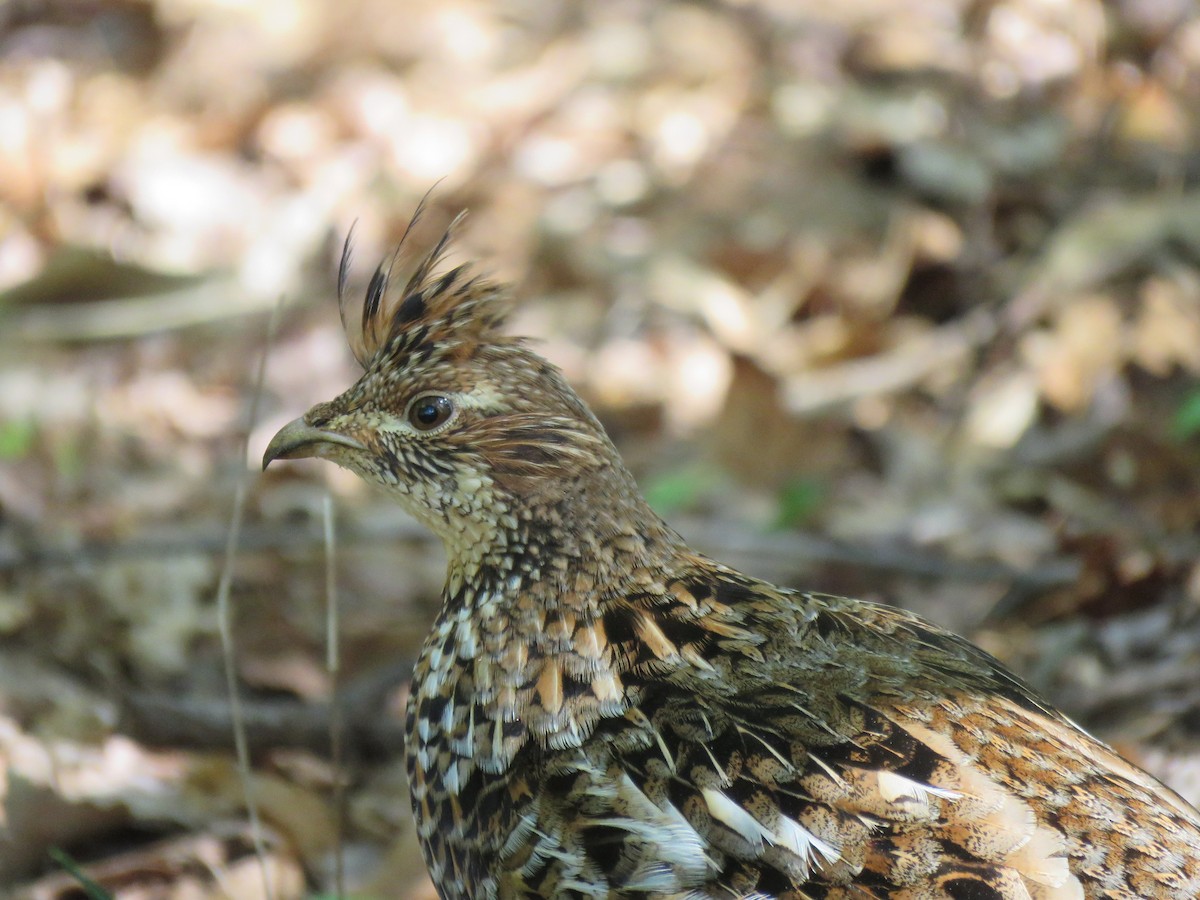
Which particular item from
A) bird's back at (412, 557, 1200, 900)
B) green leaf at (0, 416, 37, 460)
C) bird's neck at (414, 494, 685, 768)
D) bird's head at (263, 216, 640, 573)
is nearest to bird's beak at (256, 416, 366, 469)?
bird's head at (263, 216, 640, 573)

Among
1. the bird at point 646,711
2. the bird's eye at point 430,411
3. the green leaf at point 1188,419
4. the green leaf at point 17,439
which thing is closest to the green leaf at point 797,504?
the green leaf at point 1188,419

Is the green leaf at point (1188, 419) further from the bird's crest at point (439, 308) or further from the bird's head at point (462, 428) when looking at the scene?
the bird's crest at point (439, 308)

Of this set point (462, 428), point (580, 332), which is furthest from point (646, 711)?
point (580, 332)

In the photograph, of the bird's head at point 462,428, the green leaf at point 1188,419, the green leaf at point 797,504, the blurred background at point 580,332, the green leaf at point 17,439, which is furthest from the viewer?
the green leaf at point 17,439

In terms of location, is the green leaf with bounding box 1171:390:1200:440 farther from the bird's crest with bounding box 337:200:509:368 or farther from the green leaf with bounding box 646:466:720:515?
the bird's crest with bounding box 337:200:509:368

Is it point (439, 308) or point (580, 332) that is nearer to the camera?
point (439, 308)

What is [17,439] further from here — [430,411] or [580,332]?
[430,411]

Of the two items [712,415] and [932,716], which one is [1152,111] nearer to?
[712,415]
